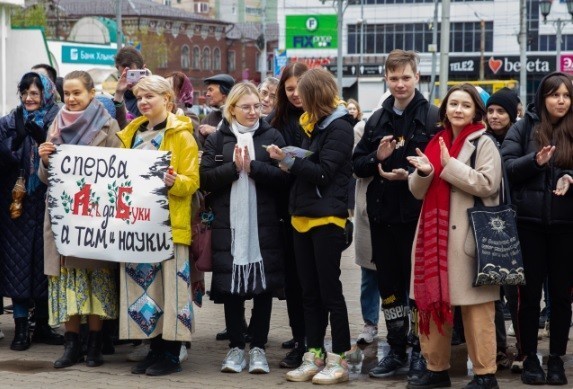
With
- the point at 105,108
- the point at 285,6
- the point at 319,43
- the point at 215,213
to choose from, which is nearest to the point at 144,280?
the point at 215,213

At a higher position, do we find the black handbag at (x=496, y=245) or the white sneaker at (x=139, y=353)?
the black handbag at (x=496, y=245)

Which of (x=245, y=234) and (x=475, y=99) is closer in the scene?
(x=475, y=99)

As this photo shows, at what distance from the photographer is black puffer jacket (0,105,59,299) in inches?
331

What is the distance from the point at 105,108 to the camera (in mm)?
8406

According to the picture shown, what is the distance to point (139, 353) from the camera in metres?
8.30

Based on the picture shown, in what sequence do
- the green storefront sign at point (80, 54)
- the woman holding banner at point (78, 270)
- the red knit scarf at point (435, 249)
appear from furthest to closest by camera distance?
the green storefront sign at point (80, 54), the woman holding banner at point (78, 270), the red knit scarf at point (435, 249)

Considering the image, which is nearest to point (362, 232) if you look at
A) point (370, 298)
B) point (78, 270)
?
point (370, 298)

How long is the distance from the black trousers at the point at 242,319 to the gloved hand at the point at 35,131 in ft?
6.42

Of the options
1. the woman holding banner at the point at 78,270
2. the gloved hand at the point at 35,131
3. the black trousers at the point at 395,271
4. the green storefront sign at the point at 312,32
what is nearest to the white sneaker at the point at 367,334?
the black trousers at the point at 395,271

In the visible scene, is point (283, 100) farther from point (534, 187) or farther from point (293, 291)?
point (534, 187)

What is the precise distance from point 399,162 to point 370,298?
79.6 inches

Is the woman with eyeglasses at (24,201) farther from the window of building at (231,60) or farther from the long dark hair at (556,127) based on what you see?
the window of building at (231,60)

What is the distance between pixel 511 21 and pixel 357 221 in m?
70.9

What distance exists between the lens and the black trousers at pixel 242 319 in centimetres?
777
